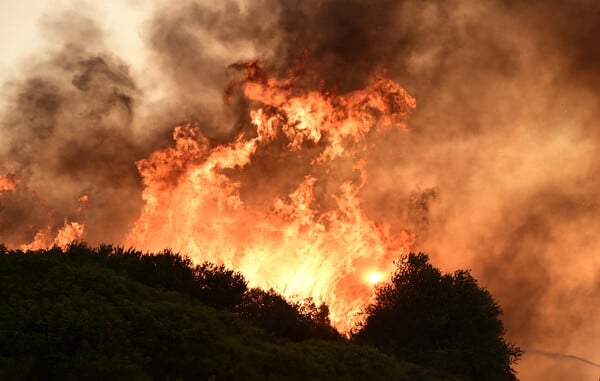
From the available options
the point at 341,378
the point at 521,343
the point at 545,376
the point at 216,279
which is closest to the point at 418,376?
the point at 341,378

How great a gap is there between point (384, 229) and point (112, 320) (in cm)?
4334

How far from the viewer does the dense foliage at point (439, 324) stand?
36625mm

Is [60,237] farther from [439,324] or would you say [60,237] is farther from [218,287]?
[439,324]

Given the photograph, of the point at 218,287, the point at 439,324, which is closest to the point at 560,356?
the point at 439,324

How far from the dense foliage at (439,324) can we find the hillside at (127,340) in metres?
10.6

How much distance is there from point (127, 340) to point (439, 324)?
26.6 m

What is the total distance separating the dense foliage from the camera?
36625 millimetres

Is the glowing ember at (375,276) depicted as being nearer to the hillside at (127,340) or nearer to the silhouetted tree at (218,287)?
the silhouetted tree at (218,287)

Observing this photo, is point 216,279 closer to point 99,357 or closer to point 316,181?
point 99,357

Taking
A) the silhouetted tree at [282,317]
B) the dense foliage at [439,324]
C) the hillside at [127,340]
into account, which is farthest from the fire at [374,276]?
the hillside at [127,340]

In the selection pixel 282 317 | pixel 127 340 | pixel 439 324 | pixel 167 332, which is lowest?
pixel 127 340

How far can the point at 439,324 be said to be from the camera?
1591 inches

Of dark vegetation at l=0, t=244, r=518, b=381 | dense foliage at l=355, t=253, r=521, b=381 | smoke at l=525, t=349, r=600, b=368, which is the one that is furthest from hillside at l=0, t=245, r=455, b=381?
smoke at l=525, t=349, r=600, b=368

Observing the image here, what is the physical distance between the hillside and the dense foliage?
417 inches
